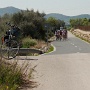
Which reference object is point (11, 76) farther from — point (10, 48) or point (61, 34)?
point (61, 34)

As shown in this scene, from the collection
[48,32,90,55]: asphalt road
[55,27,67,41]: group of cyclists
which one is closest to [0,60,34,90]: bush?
[48,32,90,55]: asphalt road

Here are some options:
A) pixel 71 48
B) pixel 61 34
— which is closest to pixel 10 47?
pixel 71 48

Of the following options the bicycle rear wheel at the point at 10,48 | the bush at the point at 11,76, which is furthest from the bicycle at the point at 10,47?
the bush at the point at 11,76

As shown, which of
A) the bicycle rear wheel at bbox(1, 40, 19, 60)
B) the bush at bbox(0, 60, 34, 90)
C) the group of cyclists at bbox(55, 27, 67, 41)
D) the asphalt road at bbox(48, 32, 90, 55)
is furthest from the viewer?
the group of cyclists at bbox(55, 27, 67, 41)

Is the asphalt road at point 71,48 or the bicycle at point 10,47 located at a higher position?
the bicycle at point 10,47

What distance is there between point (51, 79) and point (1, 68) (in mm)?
1725

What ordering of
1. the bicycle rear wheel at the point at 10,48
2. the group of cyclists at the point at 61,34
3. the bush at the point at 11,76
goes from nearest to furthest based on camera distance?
the bush at the point at 11,76 < the bicycle rear wheel at the point at 10,48 < the group of cyclists at the point at 61,34

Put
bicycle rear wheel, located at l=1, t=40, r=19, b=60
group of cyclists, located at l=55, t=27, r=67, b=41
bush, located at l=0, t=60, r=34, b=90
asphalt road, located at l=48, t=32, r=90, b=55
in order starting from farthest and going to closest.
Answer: group of cyclists, located at l=55, t=27, r=67, b=41, asphalt road, located at l=48, t=32, r=90, b=55, bicycle rear wheel, located at l=1, t=40, r=19, b=60, bush, located at l=0, t=60, r=34, b=90

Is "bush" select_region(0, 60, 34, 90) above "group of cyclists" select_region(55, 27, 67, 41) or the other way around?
above

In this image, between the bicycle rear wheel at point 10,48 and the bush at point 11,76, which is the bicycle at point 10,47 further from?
the bush at point 11,76

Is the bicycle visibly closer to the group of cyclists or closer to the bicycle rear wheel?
the bicycle rear wheel

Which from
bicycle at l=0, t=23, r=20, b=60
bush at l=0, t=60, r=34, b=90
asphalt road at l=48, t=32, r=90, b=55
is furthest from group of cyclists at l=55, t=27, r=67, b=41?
bush at l=0, t=60, r=34, b=90

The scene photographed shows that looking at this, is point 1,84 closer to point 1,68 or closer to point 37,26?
point 1,68

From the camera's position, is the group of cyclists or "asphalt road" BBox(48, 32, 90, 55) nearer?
"asphalt road" BBox(48, 32, 90, 55)
